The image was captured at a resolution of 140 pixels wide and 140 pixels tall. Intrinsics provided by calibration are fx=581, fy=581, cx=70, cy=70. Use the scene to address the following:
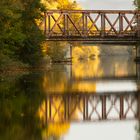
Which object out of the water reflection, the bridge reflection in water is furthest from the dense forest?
the bridge reflection in water

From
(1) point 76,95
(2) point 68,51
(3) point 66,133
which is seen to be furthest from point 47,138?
(2) point 68,51

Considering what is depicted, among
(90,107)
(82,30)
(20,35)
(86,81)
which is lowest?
(90,107)

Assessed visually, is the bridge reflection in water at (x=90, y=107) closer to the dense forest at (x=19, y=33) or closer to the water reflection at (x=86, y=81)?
the water reflection at (x=86, y=81)

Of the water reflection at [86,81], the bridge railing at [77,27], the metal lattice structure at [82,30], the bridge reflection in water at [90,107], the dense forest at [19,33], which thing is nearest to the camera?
the bridge reflection in water at [90,107]

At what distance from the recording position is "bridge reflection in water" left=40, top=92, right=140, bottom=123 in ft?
77.5

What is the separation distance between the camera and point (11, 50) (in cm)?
5747

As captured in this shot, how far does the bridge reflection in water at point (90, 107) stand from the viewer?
77.5 feet

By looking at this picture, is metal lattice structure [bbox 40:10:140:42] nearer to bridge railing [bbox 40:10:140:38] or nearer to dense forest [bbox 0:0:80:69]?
bridge railing [bbox 40:10:140:38]

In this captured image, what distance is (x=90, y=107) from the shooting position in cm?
2777

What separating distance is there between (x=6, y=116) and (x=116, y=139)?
6166 millimetres

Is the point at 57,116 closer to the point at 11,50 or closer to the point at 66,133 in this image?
the point at 66,133

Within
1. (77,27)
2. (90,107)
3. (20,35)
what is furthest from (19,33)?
(77,27)

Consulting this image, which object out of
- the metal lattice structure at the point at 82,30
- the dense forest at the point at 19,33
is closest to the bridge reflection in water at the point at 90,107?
the dense forest at the point at 19,33

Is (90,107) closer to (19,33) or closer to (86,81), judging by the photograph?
(86,81)
